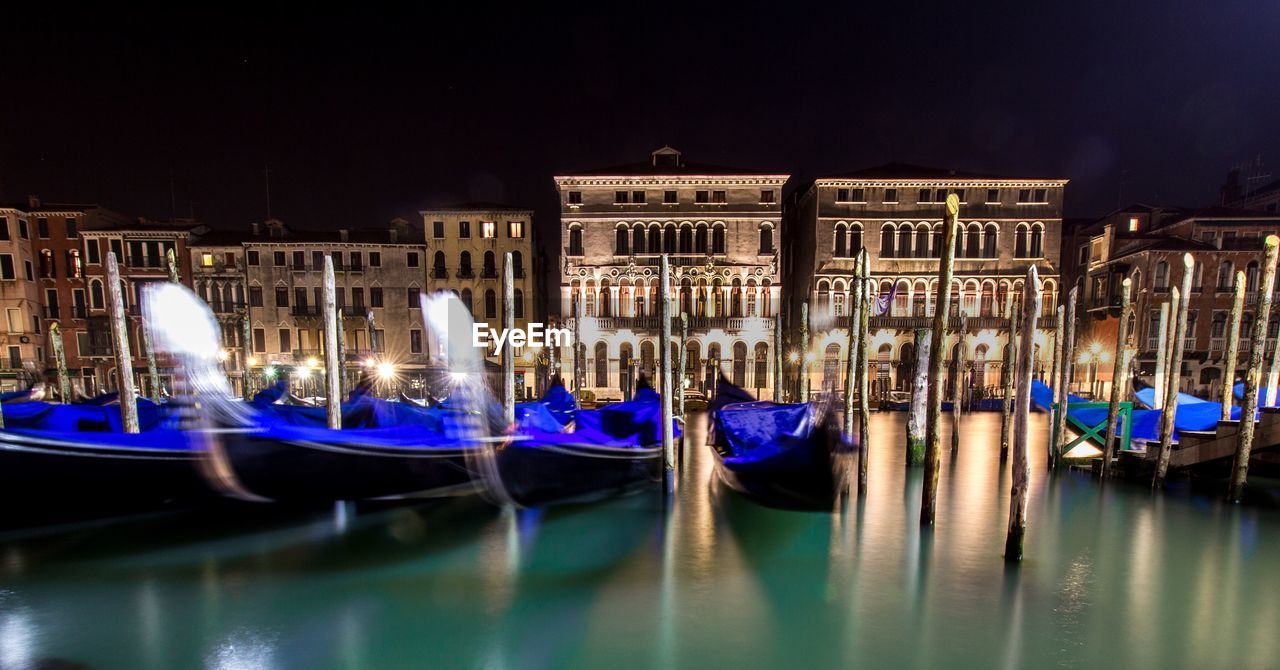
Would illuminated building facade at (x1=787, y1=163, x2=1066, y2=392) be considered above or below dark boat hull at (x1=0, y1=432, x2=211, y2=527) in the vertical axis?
above

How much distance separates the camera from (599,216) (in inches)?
719

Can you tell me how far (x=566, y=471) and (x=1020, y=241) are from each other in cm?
1802

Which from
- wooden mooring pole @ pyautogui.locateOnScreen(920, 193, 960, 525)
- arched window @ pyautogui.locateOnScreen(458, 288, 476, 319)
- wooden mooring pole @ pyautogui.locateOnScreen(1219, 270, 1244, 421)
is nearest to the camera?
wooden mooring pole @ pyautogui.locateOnScreen(920, 193, 960, 525)

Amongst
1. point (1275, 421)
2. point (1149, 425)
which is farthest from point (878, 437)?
point (1275, 421)

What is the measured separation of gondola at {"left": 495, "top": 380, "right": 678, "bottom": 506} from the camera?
22.8 feet

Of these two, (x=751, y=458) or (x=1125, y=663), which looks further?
(x=751, y=458)

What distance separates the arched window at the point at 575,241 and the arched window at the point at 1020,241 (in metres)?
14.4

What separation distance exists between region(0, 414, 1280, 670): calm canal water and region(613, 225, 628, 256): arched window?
1201 centimetres

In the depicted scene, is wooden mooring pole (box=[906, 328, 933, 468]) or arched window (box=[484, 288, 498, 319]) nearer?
wooden mooring pole (box=[906, 328, 933, 468])

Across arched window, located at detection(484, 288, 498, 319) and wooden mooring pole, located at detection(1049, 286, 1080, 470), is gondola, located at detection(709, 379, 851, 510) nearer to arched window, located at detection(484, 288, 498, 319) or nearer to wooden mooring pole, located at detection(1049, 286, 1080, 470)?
wooden mooring pole, located at detection(1049, 286, 1080, 470)

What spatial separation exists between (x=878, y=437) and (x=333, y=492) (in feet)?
36.4

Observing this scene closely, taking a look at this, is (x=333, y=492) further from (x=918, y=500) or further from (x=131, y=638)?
(x=918, y=500)

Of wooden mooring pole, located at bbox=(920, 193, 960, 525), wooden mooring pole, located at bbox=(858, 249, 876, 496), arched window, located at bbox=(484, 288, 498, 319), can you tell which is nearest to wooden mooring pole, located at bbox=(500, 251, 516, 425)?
wooden mooring pole, located at bbox=(858, 249, 876, 496)

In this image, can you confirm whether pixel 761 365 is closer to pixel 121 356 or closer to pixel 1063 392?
pixel 1063 392
